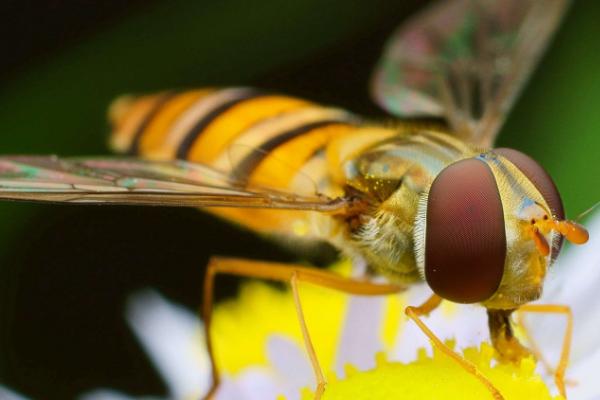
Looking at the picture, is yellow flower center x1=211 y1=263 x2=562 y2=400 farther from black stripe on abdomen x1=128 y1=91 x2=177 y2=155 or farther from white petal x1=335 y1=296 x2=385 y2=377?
black stripe on abdomen x1=128 y1=91 x2=177 y2=155

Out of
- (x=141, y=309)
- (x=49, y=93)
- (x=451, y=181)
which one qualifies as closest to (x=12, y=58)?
(x=49, y=93)

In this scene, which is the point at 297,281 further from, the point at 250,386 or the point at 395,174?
the point at 250,386

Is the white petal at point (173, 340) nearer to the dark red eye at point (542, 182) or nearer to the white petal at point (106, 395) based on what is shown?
the white petal at point (106, 395)

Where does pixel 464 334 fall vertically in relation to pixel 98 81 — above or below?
below

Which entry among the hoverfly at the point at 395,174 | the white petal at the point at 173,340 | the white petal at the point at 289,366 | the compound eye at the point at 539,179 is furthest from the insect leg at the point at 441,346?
the white petal at the point at 173,340

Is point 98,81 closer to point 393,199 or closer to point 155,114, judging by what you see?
point 155,114

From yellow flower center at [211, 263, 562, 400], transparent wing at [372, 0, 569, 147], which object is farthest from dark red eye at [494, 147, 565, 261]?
transparent wing at [372, 0, 569, 147]
